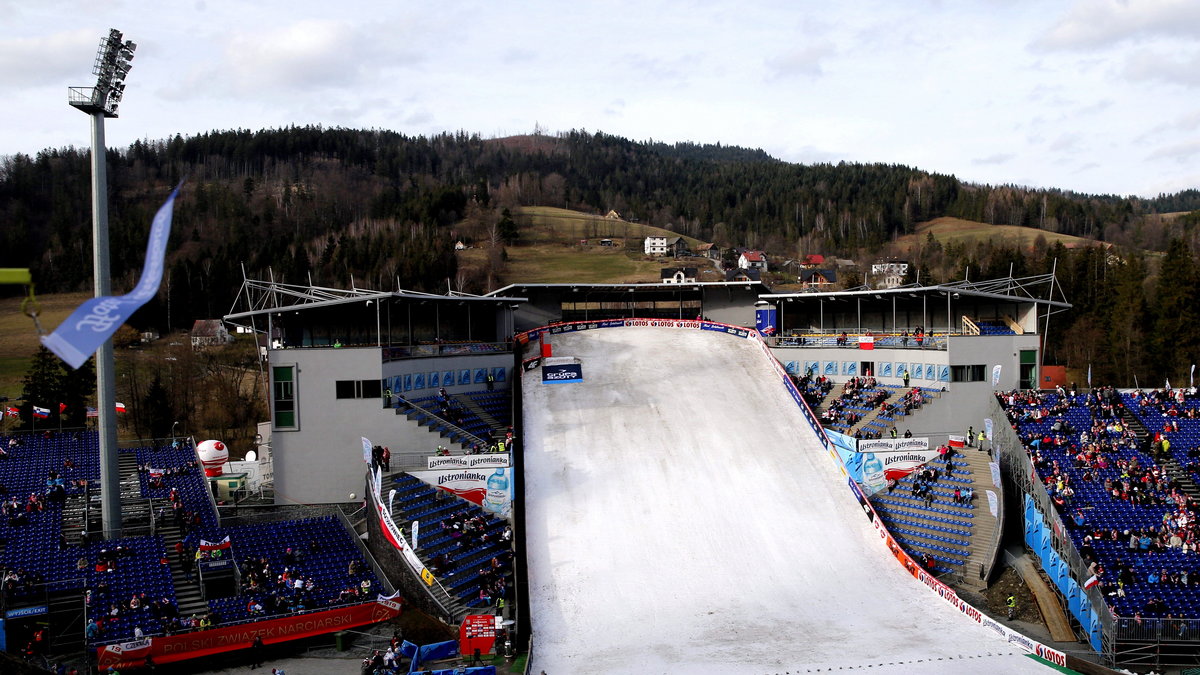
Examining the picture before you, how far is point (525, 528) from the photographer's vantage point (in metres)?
26.2

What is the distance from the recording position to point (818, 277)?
10212cm

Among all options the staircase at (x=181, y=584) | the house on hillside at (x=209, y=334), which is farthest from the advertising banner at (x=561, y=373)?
the house on hillside at (x=209, y=334)

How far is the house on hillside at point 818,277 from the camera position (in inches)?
3986

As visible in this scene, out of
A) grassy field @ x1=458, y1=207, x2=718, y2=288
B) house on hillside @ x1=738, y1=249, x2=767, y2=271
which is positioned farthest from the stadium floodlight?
Result: house on hillside @ x1=738, y1=249, x2=767, y2=271

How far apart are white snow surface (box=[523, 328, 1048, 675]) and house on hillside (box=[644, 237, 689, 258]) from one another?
2654 inches

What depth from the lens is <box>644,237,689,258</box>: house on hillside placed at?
10521 centimetres

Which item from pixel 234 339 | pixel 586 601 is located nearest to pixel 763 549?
pixel 586 601

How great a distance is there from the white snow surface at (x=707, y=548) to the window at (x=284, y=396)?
319 inches

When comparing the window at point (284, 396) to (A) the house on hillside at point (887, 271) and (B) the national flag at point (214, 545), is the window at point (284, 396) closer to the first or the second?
(B) the national flag at point (214, 545)

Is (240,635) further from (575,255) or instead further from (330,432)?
(575,255)

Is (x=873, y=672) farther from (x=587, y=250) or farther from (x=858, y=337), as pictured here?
(x=587, y=250)

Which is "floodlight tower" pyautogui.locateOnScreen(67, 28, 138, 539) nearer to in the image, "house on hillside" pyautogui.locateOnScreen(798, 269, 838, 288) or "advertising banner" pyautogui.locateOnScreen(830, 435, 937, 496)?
"advertising banner" pyautogui.locateOnScreen(830, 435, 937, 496)

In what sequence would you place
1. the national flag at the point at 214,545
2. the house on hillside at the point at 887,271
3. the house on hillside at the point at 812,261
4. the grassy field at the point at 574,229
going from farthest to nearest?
1. the house on hillside at the point at 812,261
2. the grassy field at the point at 574,229
3. the house on hillside at the point at 887,271
4. the national flag at the point at 214,545

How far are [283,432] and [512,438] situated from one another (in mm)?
7631
